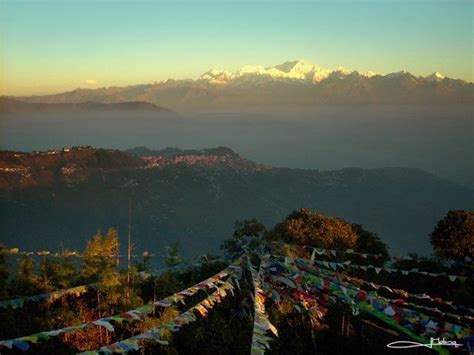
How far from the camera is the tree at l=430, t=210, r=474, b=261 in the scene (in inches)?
1353

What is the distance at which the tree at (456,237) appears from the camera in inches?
1353

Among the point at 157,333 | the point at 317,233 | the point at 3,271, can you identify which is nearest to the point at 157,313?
the point at 3,271

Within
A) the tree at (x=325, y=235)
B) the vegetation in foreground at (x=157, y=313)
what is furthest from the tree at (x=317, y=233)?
the vegetation in foreground at (x=157, y=313)

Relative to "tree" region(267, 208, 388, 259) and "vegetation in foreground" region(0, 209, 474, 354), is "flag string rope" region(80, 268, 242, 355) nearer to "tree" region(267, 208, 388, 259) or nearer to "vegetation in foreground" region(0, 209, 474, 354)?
"vegetation in foreground" region(0, 209, 474, 354)

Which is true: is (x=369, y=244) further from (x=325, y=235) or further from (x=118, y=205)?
(x=118, y=205)

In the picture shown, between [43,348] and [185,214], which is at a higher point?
[43,348]

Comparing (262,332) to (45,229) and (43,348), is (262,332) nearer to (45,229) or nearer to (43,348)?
(43,348)

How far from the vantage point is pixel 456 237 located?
34.7 metres

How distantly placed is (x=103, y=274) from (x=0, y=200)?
13272 cm

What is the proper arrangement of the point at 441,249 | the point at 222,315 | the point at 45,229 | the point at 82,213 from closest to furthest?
the point at 222,315, the point at 441,249, the point at 45,229, the point at 82,213

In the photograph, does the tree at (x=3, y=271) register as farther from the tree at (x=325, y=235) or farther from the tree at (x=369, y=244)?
the tree at (x=369, y=244)

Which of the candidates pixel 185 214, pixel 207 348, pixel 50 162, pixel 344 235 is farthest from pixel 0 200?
pixel 207 348

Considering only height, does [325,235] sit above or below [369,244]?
above

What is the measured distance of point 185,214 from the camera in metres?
162
